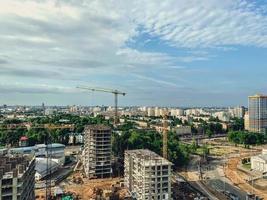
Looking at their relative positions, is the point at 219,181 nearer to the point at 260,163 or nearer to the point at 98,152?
the point at 260,163

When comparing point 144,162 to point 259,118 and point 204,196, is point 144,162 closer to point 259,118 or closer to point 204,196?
point 204,196

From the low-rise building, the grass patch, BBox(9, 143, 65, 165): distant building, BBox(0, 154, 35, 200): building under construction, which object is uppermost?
BBox(0, 154, 35, 200): building under construction

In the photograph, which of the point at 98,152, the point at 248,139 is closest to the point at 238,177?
the point at 98,152

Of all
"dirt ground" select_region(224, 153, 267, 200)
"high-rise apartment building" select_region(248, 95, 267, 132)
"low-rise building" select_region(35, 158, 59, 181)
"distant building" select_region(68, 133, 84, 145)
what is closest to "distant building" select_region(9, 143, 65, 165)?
"low-rise building" select_region(35, 158, 59, 181)

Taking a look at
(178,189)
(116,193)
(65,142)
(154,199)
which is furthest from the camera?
(65,142)

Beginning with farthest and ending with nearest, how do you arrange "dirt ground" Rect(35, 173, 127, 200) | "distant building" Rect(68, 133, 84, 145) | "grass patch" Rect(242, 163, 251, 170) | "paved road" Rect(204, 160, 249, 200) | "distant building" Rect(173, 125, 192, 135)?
1. "distant building" Rect(173, 125, 192, 135)
2. "distant building" Rect(68, 133, 84, 145)
3. "grass patch" Rect(242, 163, 251, 170)
4. "paved road" Rect(204, 160, 249, 200)
5. "dirt ground" Rect(35, 173, 127, 200)

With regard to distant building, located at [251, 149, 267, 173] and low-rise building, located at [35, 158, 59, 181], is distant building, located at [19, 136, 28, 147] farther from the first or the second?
distant building, located at [251, 149, 267, 173]

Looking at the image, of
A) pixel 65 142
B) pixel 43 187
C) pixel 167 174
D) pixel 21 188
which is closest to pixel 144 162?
pixel 167 174
